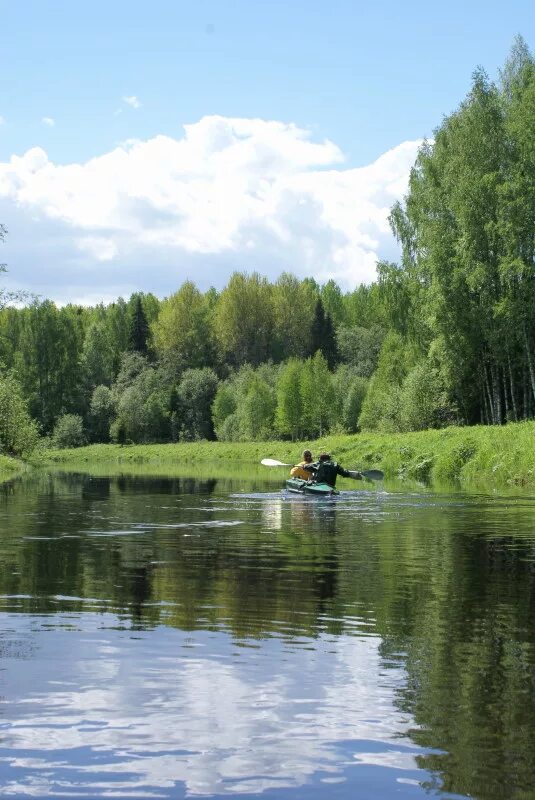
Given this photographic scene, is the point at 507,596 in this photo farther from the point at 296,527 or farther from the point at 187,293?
the point at 187,293

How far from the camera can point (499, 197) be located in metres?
44.0

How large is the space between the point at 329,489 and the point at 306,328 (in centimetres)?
9625

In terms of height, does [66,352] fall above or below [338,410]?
above

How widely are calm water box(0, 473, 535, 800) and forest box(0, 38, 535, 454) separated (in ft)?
95.0

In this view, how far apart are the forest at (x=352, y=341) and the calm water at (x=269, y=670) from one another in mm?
28942

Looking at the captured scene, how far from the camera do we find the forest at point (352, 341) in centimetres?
4509

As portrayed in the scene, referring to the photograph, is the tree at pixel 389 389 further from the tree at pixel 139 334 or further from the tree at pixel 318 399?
the tree at pixel 139 334

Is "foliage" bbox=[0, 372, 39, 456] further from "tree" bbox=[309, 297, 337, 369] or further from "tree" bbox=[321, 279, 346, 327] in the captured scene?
"tree" bbox=[321, 279, 346, 327]

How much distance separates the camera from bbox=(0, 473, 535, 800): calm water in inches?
235

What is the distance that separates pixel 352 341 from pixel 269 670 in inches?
4320

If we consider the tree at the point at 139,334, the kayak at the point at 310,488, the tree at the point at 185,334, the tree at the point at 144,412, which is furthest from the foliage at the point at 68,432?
the kayak at the point at 310,488

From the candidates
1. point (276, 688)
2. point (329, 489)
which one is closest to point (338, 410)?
point (329, 489)

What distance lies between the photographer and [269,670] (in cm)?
827

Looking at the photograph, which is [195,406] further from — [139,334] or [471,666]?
[471,666]
